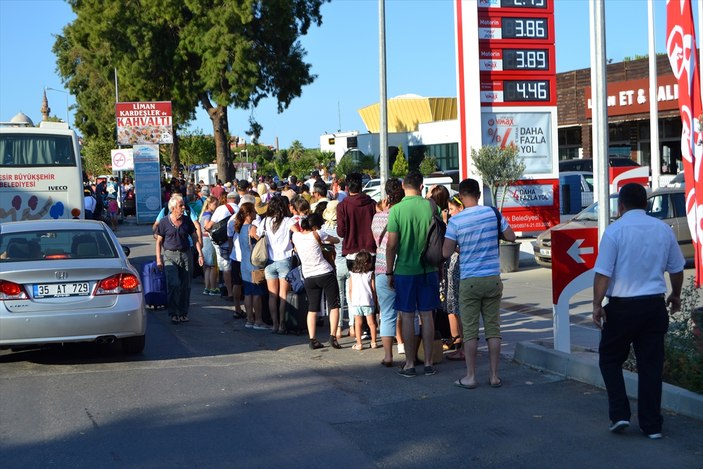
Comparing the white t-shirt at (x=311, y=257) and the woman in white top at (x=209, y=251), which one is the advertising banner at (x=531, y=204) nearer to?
the woman in white top at (x=209, y=251)

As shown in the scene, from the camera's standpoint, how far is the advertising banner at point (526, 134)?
20141mm

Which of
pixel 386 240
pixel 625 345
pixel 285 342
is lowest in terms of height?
pixel 285 342

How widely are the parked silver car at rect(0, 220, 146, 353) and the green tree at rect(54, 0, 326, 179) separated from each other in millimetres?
31991

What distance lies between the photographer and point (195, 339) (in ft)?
38.3

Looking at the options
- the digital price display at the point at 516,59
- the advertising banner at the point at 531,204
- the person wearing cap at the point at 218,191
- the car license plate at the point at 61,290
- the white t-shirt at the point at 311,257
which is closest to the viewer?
the car license plate at the point at 61,290

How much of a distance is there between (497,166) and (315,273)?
9624 mm

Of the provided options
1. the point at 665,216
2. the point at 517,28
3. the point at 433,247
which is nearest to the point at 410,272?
the point at 433,247

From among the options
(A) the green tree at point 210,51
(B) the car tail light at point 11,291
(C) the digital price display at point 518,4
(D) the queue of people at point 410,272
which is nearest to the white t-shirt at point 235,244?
(D) the queue of people at point 410,272

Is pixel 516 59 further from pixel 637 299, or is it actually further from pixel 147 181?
pixel 147 181

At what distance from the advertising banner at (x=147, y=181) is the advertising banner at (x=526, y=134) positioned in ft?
68.4

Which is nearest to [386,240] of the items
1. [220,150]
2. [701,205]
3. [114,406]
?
[114,406]

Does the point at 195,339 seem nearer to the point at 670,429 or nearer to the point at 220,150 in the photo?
the point at 670,429

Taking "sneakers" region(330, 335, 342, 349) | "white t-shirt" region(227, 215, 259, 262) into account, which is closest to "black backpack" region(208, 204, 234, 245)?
"white t-shirt" region(227, 215, 259, 262)

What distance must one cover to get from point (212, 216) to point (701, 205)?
759 centimetres
